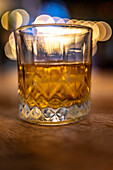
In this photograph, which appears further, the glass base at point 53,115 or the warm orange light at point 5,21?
Result: the warm orange light at point 5,21

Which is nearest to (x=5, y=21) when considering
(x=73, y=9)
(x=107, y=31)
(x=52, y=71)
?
(x=73, y=9)

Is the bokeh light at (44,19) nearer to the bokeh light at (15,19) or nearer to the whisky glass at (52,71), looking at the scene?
the bokeh light at (15,19)

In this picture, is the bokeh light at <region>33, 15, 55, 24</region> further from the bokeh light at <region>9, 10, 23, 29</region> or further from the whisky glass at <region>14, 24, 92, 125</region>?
the whisky glass at <region>14, 24, 92, 125</region>

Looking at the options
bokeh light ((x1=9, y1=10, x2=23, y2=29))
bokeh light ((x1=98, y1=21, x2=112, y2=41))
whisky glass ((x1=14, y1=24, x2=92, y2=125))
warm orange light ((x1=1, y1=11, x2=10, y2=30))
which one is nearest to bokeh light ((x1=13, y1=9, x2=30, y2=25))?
Result: bokeh light ((x1=9, y1=10, x2=23, y2=29))

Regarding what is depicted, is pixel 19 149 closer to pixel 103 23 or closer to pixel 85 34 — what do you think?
pixel 85 34

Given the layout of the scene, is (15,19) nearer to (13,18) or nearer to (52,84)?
(13,18)

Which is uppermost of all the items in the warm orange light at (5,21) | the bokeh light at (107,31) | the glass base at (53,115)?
the warm orange light at (5,21)

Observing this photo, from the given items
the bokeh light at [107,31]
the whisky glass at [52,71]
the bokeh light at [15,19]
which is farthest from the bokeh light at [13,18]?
the whisky glass at [52,71]
